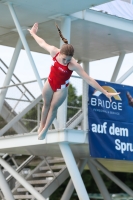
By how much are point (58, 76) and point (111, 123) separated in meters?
9.44

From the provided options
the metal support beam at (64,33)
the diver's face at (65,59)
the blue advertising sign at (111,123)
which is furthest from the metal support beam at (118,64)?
the diver's face at (65,59)

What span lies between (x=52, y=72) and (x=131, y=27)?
1359cm

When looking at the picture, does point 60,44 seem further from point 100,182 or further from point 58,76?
point 58,76

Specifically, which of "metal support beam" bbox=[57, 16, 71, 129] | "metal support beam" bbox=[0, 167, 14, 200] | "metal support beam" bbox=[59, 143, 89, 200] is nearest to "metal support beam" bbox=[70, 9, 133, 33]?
"metal support beam" bbox=[57, 16, 71, 129]

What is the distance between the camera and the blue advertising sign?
70.9 feet

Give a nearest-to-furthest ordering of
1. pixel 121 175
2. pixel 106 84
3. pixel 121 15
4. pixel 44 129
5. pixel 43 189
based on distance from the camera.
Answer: pixel 44 129
pixel 106 84
pixel 121 15
pixel 43 189
pixel 121 175

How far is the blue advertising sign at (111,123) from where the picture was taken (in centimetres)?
2161

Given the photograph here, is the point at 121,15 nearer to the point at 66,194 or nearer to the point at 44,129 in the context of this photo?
the point at 66,194

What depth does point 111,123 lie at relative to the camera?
21.9m

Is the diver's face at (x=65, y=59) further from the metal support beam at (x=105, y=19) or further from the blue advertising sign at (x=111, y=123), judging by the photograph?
the metal support beam at (x=105, y=19)

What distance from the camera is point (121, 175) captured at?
58719mm

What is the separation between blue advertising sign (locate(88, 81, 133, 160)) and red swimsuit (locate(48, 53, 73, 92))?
28.4ft

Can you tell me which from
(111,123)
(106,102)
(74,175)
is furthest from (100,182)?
(106,102)

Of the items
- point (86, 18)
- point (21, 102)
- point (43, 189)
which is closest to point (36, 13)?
point (86, 18)
